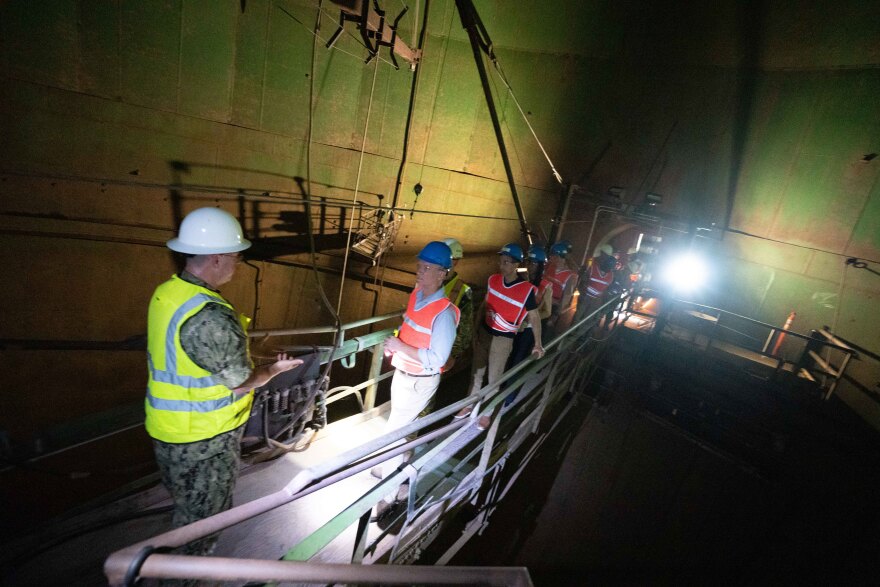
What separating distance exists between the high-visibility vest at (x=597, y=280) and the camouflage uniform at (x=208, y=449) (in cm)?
681

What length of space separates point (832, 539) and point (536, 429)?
4.02 meters

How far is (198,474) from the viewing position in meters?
2.00

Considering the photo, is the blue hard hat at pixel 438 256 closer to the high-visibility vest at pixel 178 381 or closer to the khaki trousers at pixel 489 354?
the high-visibility vest at pixel 178 381

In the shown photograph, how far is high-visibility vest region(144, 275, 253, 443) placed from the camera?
1766 mm

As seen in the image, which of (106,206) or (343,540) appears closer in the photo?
(343,540)

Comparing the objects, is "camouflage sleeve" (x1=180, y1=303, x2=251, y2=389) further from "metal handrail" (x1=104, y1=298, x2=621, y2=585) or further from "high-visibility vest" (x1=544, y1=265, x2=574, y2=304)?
"high-visibility vest" (x1=544, y1=265, x2=574, y2=304)

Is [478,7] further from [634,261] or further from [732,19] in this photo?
[634,261]

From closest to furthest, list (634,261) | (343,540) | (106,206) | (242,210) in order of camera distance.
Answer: (343,540) < (106,206) < (242,210) < (634,261)

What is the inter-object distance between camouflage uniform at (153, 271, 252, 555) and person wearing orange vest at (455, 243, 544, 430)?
2.38 m

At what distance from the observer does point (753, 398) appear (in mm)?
6340

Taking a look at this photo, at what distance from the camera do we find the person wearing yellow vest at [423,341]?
2750 mm

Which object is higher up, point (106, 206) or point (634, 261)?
point (634, 261)

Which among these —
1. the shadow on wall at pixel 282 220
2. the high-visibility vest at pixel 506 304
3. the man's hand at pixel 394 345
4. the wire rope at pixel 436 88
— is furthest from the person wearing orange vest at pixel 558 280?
the wire rope at pixel 436 88

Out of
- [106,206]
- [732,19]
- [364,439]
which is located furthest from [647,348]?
[106,206]
